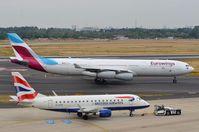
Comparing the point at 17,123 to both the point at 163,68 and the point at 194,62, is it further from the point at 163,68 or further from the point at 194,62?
Result: the point at 194,62

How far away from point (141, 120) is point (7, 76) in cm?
4374

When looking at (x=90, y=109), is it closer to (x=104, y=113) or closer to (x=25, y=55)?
(x=104, y=113)

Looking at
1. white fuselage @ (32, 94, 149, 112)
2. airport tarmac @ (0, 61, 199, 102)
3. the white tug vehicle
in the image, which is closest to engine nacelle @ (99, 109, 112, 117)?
white fuselage @ (32, 94, 149, 112)

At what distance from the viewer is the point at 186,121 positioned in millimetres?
47281

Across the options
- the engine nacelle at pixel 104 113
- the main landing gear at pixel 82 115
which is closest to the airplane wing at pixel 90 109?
the engine nacelle at pixel 104 113

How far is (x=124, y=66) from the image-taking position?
76500 millimetres

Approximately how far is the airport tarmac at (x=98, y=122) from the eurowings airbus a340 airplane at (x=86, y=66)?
67.0 feet

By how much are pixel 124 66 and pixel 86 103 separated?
92.5ft

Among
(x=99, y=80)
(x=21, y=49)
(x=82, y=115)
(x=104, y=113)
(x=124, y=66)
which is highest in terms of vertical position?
(x=21, y=49)

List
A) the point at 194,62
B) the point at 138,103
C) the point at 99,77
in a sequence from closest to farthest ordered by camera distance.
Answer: the point at 138,103 → the point at 99,77 → the point at 194,62

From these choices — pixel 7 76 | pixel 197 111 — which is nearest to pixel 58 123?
pixel 197 111

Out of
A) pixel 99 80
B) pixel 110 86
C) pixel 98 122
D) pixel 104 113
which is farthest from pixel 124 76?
pixel 98 122

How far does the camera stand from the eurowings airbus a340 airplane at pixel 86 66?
74.9m

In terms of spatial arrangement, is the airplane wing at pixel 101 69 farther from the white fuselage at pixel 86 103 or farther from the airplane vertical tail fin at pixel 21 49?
the white fuselage at pixel 86 103
